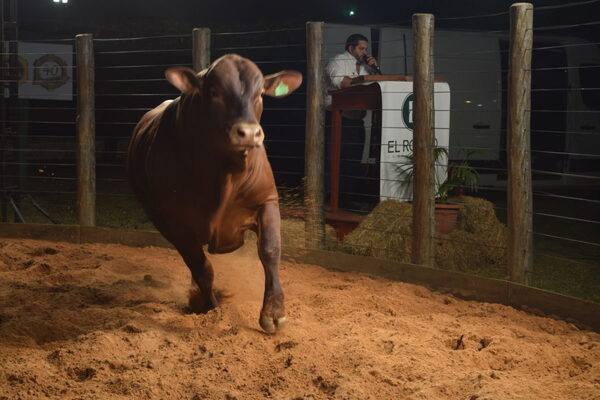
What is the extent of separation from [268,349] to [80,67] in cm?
534

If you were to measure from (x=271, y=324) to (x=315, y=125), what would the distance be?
3.16 meters

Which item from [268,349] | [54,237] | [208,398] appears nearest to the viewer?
[208,398]

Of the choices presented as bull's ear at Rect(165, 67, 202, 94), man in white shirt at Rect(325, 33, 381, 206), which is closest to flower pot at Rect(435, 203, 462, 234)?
man in white shirt at Rect(325, 33, 381, 206)

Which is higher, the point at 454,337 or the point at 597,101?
the point at 597,101

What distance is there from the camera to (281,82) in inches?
205

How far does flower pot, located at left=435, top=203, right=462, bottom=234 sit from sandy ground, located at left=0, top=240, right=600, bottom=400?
1.33 meters

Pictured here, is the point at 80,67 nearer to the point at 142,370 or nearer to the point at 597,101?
→ the point at 142,370

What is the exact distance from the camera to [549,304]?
5500 mm

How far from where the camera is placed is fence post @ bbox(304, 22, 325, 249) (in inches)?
296

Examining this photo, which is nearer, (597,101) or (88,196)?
(88,196)

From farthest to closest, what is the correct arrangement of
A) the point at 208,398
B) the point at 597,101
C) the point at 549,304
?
the point at 597,101
the point at 549,304
the point at 208,398

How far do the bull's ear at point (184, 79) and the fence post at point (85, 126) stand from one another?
4138 mm

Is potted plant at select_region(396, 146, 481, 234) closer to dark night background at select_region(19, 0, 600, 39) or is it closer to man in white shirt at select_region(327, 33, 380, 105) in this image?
man in white shirt at select_region(327, 33, 380, 105)

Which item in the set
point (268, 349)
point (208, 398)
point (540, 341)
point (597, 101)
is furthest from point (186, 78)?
point (597, 101)
